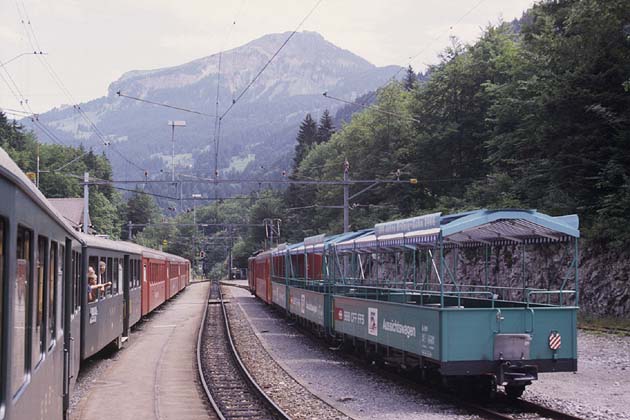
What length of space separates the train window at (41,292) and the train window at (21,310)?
1.59 ft

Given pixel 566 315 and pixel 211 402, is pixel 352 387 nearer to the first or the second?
pixel 211 402

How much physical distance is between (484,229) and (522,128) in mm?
24300

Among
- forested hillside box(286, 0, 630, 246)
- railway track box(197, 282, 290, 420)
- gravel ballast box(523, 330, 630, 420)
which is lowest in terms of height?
railway track box(197, 282, 290, 420)

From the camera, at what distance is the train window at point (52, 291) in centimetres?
656

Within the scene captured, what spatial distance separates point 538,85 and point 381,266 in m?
15.6

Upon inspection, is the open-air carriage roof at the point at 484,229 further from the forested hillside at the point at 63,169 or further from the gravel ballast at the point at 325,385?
the forested hillside at the point at 63,169

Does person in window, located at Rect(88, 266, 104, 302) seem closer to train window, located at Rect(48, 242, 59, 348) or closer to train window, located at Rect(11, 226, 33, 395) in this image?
train window, located at Rect(48, 242, 59, 348)

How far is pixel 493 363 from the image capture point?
12.4m

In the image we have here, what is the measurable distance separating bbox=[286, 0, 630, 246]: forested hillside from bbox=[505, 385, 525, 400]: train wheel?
14111 millimetres

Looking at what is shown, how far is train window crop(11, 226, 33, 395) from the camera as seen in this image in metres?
4.39

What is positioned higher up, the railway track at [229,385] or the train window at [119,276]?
the train window at [119,276]

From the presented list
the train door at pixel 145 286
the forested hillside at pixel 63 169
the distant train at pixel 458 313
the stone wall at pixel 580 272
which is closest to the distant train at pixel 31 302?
the distant train at pixel 458 313

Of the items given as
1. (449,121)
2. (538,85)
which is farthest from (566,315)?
(449,121)

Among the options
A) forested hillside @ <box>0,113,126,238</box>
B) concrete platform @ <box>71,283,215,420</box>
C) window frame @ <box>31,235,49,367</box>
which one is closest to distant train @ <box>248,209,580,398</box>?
concrete platform @ <box>71,283,215,420</box>
